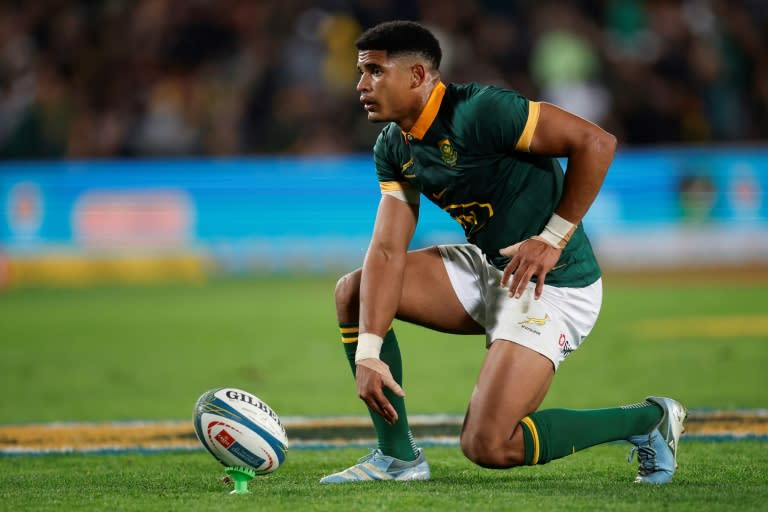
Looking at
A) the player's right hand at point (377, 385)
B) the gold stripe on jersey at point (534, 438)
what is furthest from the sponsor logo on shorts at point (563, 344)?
the player's right hand at point (377, 385)

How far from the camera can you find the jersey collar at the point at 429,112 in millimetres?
5008

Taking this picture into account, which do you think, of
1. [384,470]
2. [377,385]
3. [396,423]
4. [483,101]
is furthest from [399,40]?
[384,470]

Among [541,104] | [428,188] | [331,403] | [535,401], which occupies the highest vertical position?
[541,104]

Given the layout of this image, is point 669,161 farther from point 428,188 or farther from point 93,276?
point 428,188

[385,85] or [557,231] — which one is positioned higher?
[385,85]

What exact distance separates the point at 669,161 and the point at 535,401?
1123 cm

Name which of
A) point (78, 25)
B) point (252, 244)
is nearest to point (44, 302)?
point (252, 244)

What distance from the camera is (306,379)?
8.79 m

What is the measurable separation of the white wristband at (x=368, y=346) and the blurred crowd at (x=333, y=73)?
11283 mm

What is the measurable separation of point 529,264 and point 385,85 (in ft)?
3.01

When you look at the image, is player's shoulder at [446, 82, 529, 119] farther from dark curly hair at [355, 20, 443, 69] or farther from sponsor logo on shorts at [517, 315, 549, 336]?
sponsor logo on shorts at [517, 315, 549, 336]

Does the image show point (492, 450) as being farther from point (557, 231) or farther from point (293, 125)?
point (293, 125)

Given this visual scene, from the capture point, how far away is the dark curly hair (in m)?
4.94

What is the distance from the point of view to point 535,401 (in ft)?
16.0
